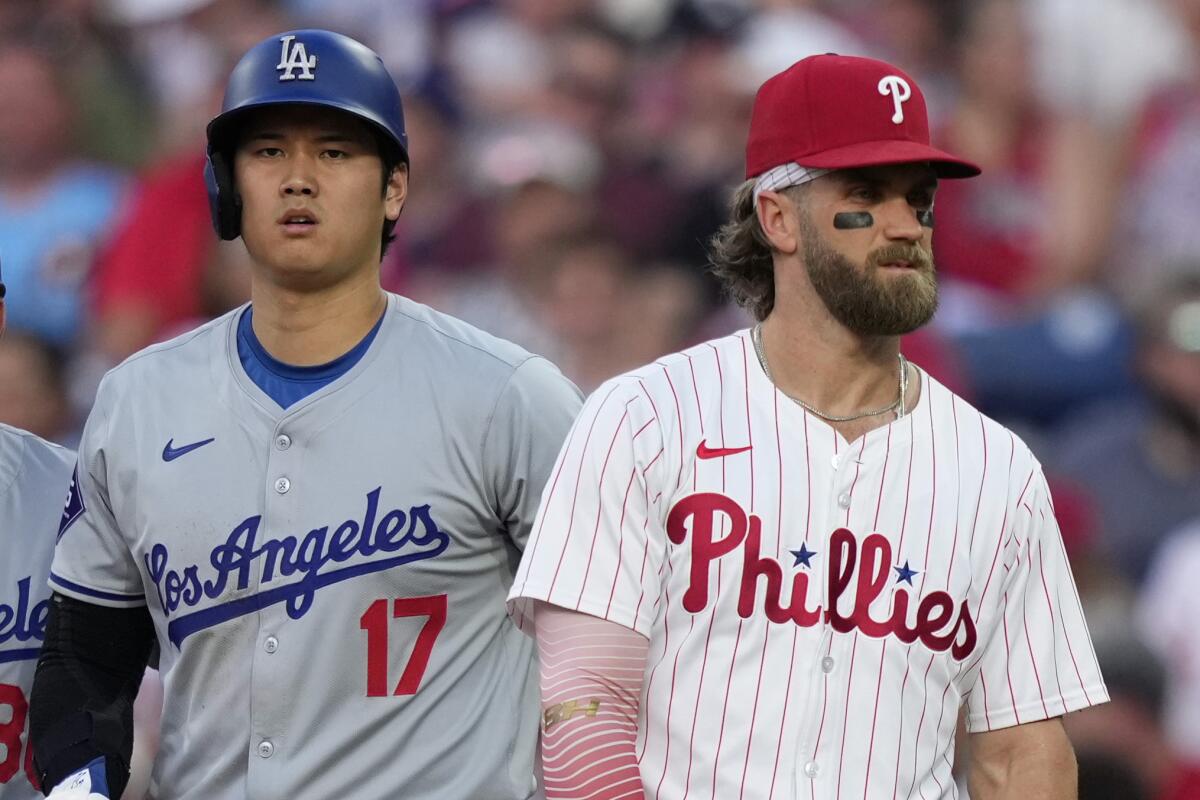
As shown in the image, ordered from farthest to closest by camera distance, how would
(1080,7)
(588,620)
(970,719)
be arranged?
(1080,7) < (970,719) < (588,620)

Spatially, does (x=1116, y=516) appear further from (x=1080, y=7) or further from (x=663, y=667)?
(x=663, y=667)

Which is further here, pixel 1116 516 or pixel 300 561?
pixel 1116 516

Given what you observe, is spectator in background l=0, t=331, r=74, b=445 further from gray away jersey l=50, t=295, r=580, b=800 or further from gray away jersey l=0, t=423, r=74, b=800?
gray away jersey l=50, t=295, r=580, b=800

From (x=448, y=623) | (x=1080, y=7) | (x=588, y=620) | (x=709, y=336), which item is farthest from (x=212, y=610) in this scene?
(x=1080, y=7)

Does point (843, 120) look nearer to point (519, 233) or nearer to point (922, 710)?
point (922, 710)

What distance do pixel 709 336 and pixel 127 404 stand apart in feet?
12.0

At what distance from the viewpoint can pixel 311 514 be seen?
297cm

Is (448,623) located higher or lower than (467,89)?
lower

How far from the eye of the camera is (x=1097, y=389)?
6.52m

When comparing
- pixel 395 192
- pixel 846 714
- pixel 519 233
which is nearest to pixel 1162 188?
pixel 519 233

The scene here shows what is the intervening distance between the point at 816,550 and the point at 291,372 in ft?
3.19

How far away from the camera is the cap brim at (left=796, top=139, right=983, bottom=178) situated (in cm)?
285

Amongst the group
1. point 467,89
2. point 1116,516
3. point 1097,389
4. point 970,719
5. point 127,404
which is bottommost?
point 970,719

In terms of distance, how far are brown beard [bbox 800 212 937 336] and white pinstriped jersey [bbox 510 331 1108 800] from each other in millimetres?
174
